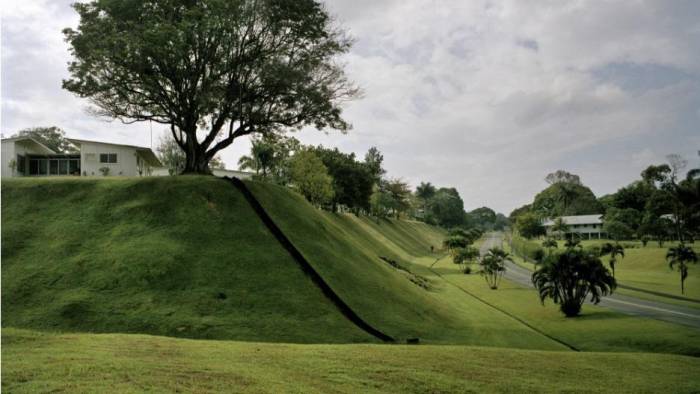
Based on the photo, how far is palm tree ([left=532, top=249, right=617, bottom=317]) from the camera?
41469mm

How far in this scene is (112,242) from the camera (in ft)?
107

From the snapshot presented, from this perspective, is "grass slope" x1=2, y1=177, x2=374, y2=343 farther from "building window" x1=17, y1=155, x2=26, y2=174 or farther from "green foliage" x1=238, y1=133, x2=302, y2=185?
"green foliage" x1=238, y1=133, x2=302, y2=185

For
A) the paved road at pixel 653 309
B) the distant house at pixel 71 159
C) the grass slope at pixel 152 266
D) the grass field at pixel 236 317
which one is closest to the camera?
the grass field at pixel 236 317

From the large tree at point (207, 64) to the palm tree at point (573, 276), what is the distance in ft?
79.6

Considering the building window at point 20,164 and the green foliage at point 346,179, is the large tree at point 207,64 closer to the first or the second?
the building window at point 20,164

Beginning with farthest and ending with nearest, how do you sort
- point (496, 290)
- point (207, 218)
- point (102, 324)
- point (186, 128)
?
point (496, 290) < point (186, 128) < point (207, 218) < point (102, 324)

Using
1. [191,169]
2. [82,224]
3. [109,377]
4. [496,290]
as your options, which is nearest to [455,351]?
[109,377]

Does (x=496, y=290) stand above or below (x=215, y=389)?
below

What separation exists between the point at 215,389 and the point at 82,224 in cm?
2817

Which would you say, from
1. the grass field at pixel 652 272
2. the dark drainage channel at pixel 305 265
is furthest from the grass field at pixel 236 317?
the grass field at pixel 652 272

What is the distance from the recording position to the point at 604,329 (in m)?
35.4

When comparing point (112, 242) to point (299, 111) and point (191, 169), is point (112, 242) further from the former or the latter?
point (299, 111)

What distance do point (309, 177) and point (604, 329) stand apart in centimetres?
5844

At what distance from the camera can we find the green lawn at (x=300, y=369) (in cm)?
1186
